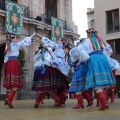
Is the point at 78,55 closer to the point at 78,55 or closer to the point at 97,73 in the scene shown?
the point at 78,55

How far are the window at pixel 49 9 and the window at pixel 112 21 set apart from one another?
28.5 feet

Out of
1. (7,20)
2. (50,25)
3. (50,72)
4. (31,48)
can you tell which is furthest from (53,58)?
(50,25)

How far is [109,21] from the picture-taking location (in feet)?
92.9

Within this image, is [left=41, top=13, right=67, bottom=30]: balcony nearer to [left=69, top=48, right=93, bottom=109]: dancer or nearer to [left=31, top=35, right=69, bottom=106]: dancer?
[left=31, top=35, right=69, bottom=106]: dancer

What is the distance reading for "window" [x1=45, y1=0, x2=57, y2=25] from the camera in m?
19.2

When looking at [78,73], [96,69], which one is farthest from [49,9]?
[96,69]

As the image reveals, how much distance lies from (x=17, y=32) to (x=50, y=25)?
3224 mm

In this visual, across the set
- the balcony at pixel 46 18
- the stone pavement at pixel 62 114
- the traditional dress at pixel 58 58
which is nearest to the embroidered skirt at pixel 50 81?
the traditional dress at pixel 58 58

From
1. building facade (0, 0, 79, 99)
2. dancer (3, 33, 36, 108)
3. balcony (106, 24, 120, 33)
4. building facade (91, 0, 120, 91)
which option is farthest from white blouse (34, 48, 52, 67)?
balcony (106, 24, 120, 33)

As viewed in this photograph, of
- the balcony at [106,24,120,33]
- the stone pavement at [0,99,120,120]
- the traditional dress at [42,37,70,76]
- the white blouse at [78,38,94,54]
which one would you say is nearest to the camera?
the stone pavement at [0,99,120,120]

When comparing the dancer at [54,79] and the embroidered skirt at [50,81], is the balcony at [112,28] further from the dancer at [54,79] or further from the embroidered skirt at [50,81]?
the embroidered skirt at [50,81]

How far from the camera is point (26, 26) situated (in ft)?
57.3

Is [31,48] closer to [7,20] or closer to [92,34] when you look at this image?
[7,20]

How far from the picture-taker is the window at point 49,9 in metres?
19.2
